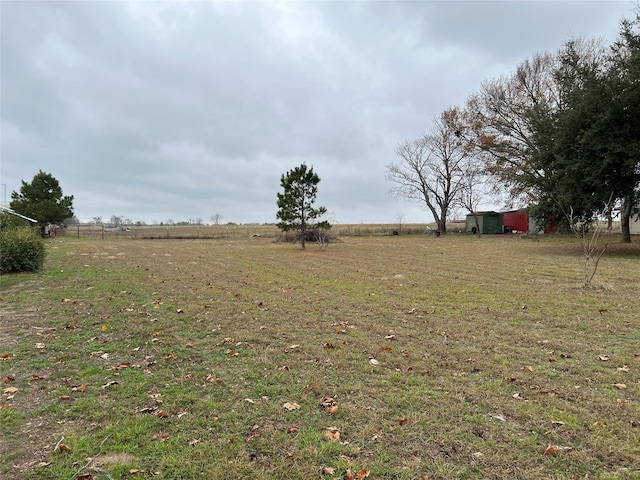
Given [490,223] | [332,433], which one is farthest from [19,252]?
[490,223]

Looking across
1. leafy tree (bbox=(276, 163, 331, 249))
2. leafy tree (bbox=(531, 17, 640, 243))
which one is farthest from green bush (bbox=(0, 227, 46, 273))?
leafy tree (bbox=(531, 17, 640, 243))

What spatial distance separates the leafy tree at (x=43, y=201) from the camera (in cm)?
3322

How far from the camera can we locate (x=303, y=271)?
1179 centimetres

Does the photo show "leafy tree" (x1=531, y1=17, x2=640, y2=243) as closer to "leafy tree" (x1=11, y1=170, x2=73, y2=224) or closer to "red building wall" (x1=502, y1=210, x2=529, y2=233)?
"red building wall" (x1=502, y1=210, x2=529, y2=233)

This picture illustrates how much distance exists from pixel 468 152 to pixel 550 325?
101 feet

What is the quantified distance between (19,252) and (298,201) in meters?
12.8

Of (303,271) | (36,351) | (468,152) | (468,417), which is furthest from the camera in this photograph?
(468,152)

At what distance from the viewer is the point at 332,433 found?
8.60 feet

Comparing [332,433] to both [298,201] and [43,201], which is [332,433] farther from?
[43,201]

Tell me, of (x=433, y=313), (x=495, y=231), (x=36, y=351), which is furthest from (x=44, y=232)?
(x=495, y=231)

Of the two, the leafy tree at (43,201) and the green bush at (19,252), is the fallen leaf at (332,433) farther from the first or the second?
the leafy tree at (43,201)

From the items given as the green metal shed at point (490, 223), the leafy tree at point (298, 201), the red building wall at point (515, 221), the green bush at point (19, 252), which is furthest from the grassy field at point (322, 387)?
the green metal shed at point (490, 223)

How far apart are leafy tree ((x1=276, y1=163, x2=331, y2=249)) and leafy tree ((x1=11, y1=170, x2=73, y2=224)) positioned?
25.6 metres

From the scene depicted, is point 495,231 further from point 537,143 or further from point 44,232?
point 44,232
